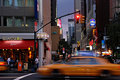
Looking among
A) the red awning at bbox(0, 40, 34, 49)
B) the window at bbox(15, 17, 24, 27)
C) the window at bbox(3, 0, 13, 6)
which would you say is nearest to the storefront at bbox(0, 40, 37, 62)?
the red awning at bbox(0, 40, 34, 49)

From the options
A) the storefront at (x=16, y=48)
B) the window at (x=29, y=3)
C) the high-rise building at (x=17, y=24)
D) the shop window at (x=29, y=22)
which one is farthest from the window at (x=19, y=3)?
the storefront at (x=16, y=48)

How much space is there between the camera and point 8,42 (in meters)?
36.2

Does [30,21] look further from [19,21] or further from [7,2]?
[7,2]

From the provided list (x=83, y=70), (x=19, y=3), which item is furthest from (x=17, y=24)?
(x=83, y=70)

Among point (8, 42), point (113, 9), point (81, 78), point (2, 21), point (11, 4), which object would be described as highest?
point (113, 9)

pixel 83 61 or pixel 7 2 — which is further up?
pixel 7 2

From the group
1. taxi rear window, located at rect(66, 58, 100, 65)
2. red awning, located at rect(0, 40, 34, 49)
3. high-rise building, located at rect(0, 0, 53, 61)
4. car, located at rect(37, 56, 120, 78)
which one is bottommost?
car, located at rect(37, 56, 120, 78)

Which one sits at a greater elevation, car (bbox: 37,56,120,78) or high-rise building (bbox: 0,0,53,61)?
high-rise building (bbox: 0,0,53,61)

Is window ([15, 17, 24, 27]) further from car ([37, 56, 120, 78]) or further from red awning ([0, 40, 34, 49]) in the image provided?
car ([37, 56, 120, 78])

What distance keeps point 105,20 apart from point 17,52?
2514 inches

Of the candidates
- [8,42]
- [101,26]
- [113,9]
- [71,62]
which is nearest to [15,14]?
[8,42]

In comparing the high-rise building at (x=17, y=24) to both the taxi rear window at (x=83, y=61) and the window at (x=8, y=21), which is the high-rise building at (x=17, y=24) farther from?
the taxi rear window at (x=83, y=61)

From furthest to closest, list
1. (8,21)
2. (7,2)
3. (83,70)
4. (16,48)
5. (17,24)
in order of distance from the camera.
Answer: (7,2) < (17,24) < (8,21) < (16,48) < (83,70)

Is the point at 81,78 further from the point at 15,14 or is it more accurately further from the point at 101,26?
the point at 101,26
